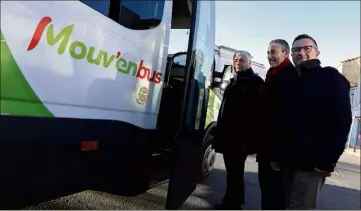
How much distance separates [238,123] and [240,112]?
12 cm

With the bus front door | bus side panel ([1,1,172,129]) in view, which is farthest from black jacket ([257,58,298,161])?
bus side panel ([1,1,172,129])

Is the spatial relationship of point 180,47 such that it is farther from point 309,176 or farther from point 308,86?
point 309,176

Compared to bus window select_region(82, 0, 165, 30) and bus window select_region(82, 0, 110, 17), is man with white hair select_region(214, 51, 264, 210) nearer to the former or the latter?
bus window select_region(82, 0, 165, 30)

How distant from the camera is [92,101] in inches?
106

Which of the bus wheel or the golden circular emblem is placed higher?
the golden circular emblem

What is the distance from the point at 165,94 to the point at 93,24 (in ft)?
5.40

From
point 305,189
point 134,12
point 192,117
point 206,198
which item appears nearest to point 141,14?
point 134,12

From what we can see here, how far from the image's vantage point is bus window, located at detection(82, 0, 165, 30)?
270 cm

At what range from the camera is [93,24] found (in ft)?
8.41

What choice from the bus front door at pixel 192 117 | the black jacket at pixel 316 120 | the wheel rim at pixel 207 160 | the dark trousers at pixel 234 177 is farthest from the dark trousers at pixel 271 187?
the wheel rim at pixel 207 160

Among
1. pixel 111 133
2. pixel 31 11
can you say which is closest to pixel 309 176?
pixel 111 133

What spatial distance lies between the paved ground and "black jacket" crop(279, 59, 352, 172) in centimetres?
214

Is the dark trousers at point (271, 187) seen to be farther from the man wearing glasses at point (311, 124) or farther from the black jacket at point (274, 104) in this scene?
the man wearing glasses at point (311, 124)

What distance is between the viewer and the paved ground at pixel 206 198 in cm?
385
